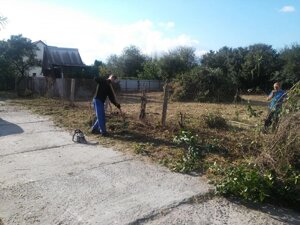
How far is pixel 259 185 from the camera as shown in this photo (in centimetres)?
512

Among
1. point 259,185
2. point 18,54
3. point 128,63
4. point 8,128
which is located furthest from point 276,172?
point 128,63

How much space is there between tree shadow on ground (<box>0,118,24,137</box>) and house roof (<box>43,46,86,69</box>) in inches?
1259

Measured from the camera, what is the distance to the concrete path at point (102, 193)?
4.53 metres

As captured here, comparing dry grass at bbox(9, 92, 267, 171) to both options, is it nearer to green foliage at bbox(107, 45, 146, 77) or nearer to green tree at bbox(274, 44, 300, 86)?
green tree at bbox(274, 44, 300, 86)

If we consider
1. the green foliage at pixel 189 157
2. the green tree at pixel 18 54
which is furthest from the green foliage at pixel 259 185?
the green tree at pixel 18 54

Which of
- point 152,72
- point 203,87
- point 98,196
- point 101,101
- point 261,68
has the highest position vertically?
point 261,68

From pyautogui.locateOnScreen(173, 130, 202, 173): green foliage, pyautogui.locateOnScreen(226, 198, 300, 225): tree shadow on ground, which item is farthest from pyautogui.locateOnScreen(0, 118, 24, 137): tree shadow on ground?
pyautogui.locateOnScreen(226, 198, 300, 225): tree shadow on ground

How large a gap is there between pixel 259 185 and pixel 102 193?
2.25 metres

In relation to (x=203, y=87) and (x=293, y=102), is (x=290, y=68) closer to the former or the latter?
(x=203, y=87)

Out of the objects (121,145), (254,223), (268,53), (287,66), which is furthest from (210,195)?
(268,53)

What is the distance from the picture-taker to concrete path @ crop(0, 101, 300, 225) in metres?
4.53

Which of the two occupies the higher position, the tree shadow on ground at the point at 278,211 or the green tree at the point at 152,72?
the green tree at the point at 152,72

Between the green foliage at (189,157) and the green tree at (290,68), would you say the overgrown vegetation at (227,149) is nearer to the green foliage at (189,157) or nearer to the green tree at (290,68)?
the green foliage at (189,157)

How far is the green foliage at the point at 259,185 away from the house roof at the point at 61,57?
39211 millimetres
